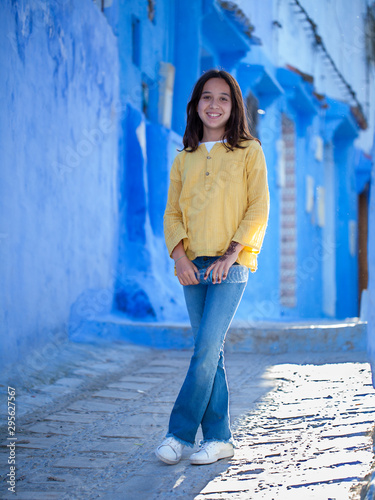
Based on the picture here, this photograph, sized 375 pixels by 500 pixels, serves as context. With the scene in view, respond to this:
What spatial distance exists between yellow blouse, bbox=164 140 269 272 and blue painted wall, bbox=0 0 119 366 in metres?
2.31

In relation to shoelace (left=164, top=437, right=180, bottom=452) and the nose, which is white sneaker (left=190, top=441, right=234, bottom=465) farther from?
the nose

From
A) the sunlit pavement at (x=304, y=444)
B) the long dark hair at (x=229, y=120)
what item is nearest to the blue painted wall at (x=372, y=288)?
the sunlit pavement at (x=304, y=444)

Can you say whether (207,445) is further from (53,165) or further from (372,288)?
(53,165)

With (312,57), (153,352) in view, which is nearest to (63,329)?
(153,352)

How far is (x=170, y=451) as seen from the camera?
2645mm

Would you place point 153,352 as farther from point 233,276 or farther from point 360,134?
point 360,134

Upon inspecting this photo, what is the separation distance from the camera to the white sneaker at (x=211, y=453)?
2.64 meters

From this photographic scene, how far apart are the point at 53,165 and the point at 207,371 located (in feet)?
11.9

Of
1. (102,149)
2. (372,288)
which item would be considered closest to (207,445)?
(372,288)

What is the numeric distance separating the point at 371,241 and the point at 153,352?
3.80 meters

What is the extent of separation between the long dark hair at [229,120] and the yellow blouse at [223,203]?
0.15 ft

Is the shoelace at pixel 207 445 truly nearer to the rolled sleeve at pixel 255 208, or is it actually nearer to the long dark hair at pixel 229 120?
the rolled sleeve at pixel 255 208

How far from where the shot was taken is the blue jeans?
260 cm

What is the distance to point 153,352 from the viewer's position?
20.5ft
